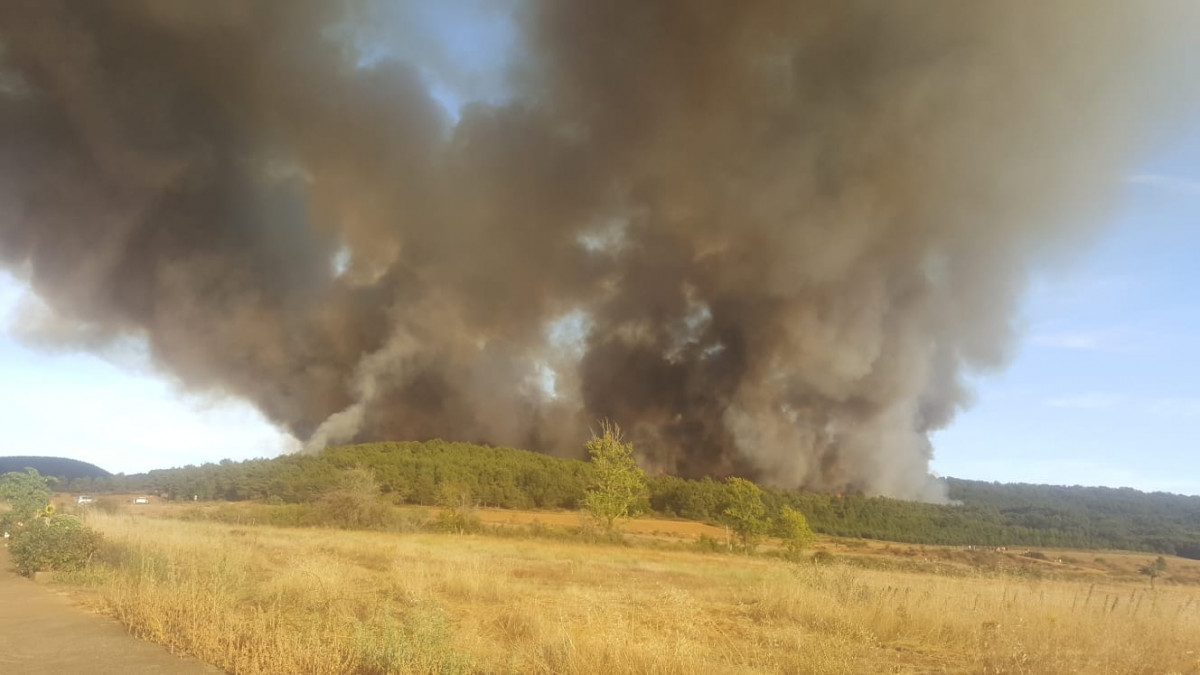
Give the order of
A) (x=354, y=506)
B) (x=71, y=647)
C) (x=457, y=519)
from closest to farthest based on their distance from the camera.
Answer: (x=71, y=647)
(x=354, y=506)
(x=457, y=519)

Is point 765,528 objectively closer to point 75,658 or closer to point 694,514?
point 694,514

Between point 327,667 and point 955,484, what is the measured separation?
5198 inches

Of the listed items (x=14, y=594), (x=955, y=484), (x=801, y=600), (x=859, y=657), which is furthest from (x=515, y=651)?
(x=955, y=484)

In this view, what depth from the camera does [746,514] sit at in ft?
122

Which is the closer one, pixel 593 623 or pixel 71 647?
pixel 71 647

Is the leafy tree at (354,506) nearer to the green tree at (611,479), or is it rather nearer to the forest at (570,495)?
the forest at (570,495)

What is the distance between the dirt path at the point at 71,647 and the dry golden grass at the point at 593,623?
299 millimetres

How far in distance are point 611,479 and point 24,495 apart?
67.0 ft

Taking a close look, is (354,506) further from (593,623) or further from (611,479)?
(593,623)

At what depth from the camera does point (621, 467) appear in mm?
32188

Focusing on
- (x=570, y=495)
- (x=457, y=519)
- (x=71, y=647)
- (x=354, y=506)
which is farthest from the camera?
(x=570, y=495)

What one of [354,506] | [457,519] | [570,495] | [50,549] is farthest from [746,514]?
[50,549]

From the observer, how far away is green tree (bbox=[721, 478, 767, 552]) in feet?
121

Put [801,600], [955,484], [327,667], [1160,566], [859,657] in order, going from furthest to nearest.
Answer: [955,484] → [1160,566] → [801,600] → [859,657] → [327,667]
